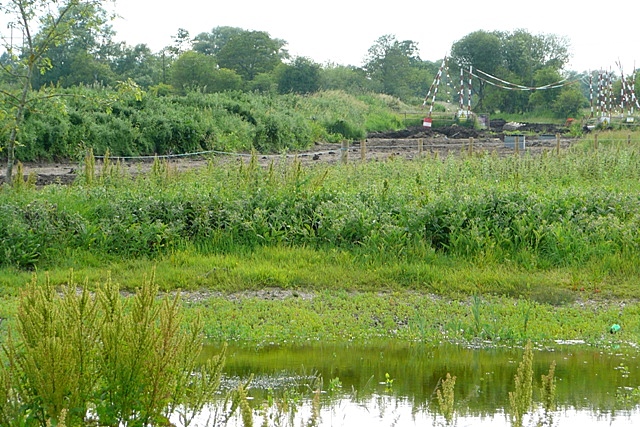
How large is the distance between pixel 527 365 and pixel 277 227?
7.34 meters

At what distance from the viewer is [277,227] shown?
12656 millimetres

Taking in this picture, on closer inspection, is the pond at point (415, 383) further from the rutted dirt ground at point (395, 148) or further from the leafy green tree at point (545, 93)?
the leafy green tree at point (545, 93)

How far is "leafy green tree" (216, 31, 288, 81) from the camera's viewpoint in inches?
3110

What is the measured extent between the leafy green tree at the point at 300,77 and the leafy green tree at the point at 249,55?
39.8 feet

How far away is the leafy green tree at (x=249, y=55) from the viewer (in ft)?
259

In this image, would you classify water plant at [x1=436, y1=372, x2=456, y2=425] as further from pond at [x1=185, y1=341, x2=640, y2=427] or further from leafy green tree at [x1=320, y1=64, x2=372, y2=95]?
leafy green tree at [x1=320, y1=64, x2=372, y2=95]

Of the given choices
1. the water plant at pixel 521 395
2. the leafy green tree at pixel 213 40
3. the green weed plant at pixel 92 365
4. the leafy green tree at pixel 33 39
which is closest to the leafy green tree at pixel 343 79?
the leafy green tree at pixel 213 40

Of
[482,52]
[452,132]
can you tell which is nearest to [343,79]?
[482,52]

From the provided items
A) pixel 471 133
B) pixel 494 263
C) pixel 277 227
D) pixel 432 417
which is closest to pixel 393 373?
pixel 432 417

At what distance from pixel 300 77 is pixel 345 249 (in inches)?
2124

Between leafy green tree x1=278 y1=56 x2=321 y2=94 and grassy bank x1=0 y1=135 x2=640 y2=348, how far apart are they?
2029 inches

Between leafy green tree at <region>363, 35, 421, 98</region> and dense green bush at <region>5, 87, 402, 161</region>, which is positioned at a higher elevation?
leafy green tree at <region>363, 35, 421, 98</region>

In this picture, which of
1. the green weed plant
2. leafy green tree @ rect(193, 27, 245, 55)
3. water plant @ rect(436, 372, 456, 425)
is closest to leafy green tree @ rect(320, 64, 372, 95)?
leafy green tree @ rect(193, 27, 245, 55)

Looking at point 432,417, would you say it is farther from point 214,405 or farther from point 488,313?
point 488,313
